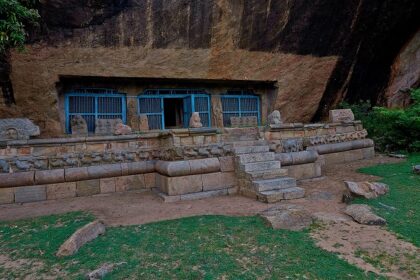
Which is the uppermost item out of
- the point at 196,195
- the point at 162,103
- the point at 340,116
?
the point at 162,103

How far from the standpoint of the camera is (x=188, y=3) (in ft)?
31.3

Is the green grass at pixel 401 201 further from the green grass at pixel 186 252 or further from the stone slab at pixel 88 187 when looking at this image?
the stone slab at pixel 88 187

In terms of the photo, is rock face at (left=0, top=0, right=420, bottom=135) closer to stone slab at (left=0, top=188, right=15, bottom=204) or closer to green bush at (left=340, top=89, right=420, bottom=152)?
green bush at (left=340, top=89, right=420, bottom=152)

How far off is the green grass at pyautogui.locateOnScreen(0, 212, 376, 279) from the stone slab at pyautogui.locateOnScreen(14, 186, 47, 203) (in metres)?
1.49

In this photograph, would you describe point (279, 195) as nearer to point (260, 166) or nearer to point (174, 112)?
point (260, 166)

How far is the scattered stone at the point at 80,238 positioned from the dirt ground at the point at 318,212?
0.46m

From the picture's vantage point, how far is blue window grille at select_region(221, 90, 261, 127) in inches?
508

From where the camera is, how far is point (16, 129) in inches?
244

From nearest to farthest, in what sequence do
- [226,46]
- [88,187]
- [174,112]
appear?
[88,187]
[226,46]
[174,112]

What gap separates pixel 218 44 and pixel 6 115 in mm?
7054

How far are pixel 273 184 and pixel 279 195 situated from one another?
0.34 metres

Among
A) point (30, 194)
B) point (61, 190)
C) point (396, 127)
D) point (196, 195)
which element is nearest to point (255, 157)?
point (196, 195)

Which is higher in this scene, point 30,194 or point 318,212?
point 30,194

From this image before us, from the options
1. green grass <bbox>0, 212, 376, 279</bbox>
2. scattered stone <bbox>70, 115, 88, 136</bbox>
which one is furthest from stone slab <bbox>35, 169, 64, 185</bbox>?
scattered stone <bbox>70, 115, 88, 136</bbox>
